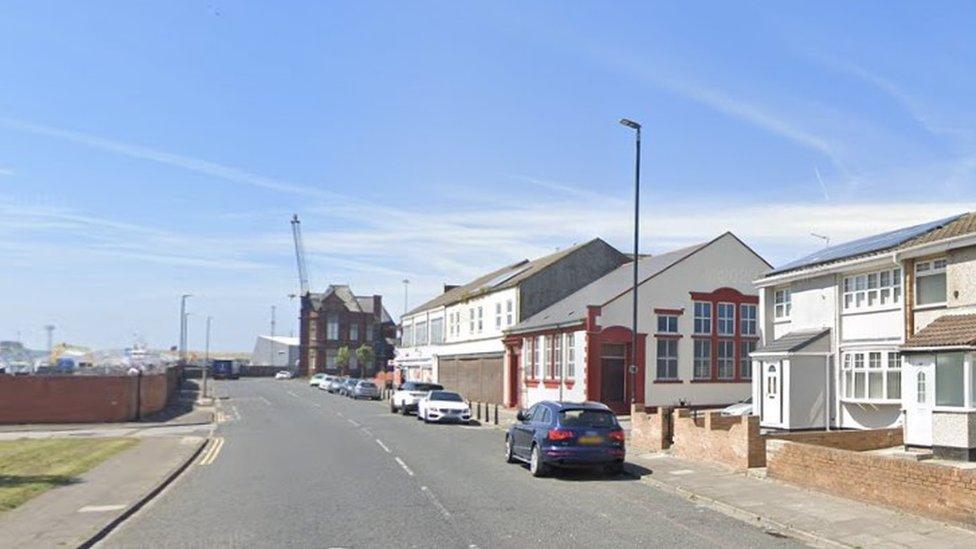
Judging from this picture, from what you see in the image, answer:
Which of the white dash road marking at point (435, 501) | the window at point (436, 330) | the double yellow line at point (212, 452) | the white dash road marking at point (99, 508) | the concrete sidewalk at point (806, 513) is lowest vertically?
the double yellow line at point (212, 452)

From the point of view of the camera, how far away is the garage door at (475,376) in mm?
53562

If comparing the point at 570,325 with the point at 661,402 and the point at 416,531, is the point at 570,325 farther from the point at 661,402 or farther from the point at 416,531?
Result: the point at 416,531

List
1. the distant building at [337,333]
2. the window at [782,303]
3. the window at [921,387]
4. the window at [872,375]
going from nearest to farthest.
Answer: the window at [921,387] < the window at [872,375] < the window at [782,303] < the distant building at [337,333]

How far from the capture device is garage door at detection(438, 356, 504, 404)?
5356 cm

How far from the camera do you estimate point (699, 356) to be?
42.4m

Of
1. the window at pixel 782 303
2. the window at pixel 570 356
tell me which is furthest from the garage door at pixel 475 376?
the window at pixel 782 303

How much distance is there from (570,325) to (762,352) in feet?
45.4

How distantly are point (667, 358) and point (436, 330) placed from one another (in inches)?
1320

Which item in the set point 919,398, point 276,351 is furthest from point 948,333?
point 276,351

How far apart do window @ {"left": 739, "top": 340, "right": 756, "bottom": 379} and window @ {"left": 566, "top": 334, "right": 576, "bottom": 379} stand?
8.42 metres

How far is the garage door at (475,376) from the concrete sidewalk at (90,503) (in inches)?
1250

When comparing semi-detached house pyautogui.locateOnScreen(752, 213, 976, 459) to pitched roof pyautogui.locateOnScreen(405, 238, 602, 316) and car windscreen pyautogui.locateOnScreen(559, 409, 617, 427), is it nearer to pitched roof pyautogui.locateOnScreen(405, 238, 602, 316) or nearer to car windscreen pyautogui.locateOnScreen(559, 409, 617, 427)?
car windscreen pyautogui.locateOnScreen(559, 409, 617, 427)

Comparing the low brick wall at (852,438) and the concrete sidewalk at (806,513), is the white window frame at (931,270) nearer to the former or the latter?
the low brick wall at (852,438)

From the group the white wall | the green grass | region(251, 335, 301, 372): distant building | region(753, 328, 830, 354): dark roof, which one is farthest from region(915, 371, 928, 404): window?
region(251, 335, 301, 372): distant building
